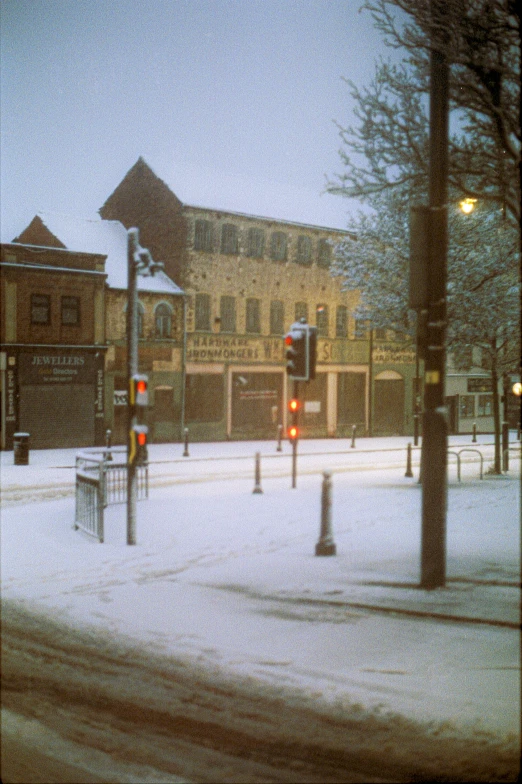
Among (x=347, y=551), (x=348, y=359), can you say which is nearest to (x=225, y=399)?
(x=348, y=359)

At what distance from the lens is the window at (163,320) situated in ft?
51.7

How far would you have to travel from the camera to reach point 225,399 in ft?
46.2

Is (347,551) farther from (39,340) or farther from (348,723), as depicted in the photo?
(39,340)

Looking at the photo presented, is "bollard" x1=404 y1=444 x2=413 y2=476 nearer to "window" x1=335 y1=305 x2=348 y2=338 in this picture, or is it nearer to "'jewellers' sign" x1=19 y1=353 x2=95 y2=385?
"window" x1=335 y1=305 x2=348 y2=338

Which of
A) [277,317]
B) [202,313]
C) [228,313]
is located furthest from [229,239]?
[202,313]

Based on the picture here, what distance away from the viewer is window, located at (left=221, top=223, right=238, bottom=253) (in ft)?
48.4

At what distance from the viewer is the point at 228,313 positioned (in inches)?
685

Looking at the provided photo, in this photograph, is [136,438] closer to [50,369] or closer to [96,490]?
[96,490]

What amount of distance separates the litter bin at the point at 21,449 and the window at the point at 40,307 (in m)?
4.26

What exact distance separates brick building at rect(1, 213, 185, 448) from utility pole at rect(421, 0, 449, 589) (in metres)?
11.8

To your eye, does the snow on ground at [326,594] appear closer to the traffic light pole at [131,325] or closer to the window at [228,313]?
the traffic light pole at [131,325]

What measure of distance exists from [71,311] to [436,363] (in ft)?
48.1

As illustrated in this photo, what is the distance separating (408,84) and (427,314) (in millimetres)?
2425

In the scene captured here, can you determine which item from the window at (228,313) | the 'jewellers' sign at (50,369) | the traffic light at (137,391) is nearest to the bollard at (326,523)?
the traffic light at (137,391)
